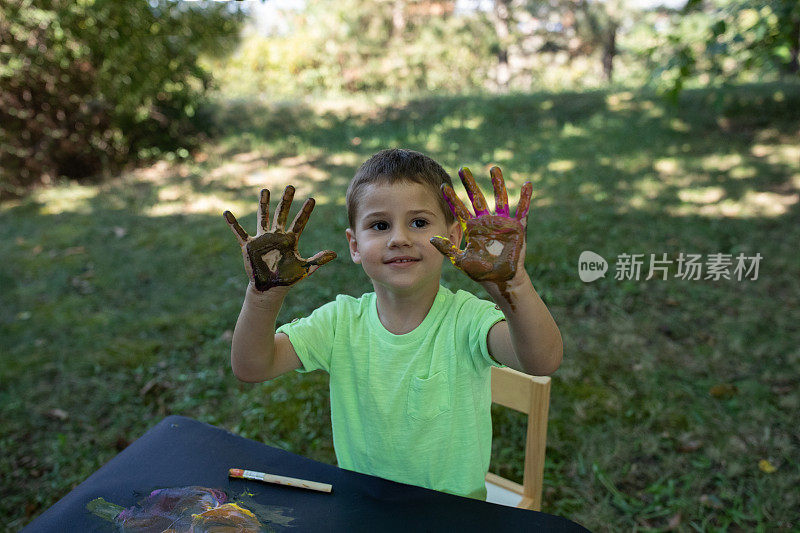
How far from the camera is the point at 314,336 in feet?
4.34

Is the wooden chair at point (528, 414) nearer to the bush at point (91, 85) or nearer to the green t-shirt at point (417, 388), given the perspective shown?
the green t-shirt at point (417, 388)

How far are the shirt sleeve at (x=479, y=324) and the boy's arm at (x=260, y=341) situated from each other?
0.40 metres

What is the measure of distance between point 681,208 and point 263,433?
365 centimetres

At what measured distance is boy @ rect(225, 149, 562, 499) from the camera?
44.0 inches

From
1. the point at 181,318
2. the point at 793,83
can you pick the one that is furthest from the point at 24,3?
the point at 793,83

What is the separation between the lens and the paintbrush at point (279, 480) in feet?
3.53

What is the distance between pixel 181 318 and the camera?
12.1ft

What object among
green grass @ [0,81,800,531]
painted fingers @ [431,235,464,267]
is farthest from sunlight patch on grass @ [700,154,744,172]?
painted fingers @ [431,235,464,267]

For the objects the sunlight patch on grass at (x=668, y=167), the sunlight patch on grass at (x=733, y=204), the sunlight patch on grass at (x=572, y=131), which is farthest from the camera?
the sunlight patch on grass at (x=572, y=131)

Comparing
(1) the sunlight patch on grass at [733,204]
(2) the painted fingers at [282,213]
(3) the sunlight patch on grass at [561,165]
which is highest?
(3) the sunlight patch on grass at [561,165]

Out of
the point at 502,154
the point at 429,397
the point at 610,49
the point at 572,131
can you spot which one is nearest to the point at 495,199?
the point at 429,397

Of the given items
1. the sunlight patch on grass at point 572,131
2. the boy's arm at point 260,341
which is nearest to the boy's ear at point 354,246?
the boy's arm at point 260,341

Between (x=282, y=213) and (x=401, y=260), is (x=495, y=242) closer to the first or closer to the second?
(x=401, y=260)

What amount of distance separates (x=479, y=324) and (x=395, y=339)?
0.20m
